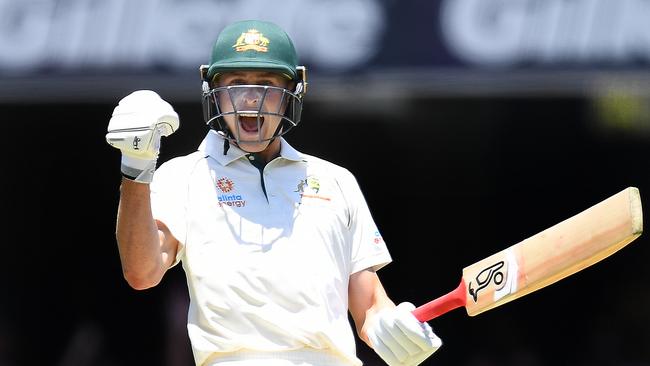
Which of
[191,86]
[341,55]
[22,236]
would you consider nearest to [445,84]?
[341,55]

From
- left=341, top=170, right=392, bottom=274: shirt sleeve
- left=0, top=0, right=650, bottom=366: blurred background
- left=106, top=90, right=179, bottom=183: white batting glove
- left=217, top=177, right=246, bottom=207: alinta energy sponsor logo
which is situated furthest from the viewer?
left=0, top=0, right=650, bottom=366: blurred background

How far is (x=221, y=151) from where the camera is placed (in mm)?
2746

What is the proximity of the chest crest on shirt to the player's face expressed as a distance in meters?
0.12

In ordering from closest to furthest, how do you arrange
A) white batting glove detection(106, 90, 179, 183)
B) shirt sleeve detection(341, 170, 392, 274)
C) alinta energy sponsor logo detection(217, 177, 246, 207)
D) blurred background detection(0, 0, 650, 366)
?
white batting glove detection(106, 90, 179, 183) → alinta energy sponsor logo detection(217, 177, 246, 207) → shirt sleeve detection(341, 170, 392, 274) → blurred background detection(0, 0, 650, 366)

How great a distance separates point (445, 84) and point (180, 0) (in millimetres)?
1140

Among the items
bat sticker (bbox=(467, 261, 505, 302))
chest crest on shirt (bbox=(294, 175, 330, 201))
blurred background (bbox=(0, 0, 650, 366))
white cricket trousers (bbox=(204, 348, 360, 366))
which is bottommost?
blurred background (bbox=(0, 0, 650, 366))

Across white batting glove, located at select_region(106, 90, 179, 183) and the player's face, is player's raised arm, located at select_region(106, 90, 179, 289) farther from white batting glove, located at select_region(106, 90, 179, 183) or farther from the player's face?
the player's face

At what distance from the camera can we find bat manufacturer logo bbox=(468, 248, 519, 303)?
260cm

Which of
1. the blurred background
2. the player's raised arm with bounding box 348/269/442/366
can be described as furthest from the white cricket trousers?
the blurred background

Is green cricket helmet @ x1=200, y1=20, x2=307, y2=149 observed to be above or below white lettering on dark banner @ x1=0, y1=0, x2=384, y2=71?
above

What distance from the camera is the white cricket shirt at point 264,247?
2.56 metres

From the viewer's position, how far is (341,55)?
5109 millimetres

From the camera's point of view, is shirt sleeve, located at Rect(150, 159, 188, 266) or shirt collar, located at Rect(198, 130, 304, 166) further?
shirt collar, located at Rect(198, 130, 304, 166)

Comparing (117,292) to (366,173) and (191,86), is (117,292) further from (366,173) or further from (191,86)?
(191,86)
